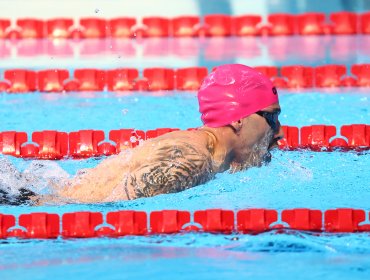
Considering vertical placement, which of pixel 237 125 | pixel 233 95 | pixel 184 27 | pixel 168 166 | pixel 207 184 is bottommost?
pixel 207 184

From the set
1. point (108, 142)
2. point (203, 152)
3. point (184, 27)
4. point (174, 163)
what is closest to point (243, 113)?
point (203, 152)

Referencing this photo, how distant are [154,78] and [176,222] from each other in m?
3.11

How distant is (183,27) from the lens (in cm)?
795

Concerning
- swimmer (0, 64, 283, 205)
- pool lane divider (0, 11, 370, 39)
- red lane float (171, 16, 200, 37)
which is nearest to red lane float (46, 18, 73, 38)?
pool lane divider (0, 11, 370, 39)

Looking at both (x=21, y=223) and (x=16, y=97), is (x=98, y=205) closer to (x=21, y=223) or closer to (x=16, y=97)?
(x=21, y=223)

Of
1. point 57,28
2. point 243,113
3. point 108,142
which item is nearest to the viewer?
point 243,113

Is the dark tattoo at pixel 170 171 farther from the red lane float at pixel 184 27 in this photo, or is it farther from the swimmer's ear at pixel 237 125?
the red lane float at pixel 184 27

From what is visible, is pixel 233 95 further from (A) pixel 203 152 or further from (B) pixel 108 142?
(B) pixel 108 142

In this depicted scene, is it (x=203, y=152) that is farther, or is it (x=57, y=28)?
(x=57, y=28)

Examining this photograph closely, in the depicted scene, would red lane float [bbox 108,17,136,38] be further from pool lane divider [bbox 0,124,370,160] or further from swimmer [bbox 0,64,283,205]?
swimmer [bbox 0,64,283,205]

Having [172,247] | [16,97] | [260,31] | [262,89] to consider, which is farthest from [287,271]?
[260,31]

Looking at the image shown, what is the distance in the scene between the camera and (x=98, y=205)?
3725 mm

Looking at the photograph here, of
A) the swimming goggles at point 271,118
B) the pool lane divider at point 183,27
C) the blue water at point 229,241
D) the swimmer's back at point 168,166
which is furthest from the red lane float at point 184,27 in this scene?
the swimmer's back at point 168,166

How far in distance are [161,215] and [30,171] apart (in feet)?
2.70
